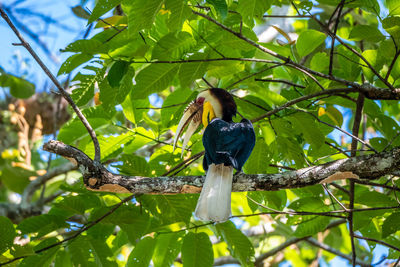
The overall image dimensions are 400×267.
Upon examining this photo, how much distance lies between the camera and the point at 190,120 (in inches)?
129

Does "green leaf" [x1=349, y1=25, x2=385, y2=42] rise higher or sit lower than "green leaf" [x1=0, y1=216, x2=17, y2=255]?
higher

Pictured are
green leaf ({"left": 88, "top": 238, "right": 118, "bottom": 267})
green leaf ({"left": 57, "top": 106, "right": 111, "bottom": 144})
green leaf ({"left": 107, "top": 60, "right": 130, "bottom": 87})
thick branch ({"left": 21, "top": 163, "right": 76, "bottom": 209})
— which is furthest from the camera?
thick branch ({"left": 21, "top": 163, "right": 76, "bottom": 209})

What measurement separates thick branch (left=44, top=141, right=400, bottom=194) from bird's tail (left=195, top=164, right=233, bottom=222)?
9 centimetres

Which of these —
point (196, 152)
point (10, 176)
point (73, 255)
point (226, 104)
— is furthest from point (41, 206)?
point (226, 104)

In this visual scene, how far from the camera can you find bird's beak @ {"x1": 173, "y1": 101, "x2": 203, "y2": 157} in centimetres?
312

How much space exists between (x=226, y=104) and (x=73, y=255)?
1377 millimetres

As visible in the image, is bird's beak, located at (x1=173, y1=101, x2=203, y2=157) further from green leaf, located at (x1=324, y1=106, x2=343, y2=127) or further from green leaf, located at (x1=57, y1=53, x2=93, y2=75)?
green leaf, located at (x1=324, y1=106, x2=343, y2=127)

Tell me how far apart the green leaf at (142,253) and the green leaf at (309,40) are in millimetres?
1585

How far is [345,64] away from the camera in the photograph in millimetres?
3072

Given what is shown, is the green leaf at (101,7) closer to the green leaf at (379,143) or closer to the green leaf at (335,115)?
the green leaf at (335,115)

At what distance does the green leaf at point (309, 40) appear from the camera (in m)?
2.75

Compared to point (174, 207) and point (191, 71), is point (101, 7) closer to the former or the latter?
point (191, 71)

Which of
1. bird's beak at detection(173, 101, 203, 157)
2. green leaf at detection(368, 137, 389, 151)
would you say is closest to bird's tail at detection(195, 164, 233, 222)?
bird's beak at detection(173, 101, 203, 157)

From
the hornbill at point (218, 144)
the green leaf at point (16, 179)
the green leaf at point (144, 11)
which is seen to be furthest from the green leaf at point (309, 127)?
the green leaf at point (16, 179)
